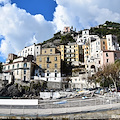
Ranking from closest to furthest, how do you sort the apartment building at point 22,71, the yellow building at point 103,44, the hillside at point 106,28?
the apartment building at point 22,71 → the yellow building at point 103,44 → the hillside at point 106,28

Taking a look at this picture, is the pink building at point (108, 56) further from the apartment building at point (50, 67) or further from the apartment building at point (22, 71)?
the apartment building at point (22, 71)

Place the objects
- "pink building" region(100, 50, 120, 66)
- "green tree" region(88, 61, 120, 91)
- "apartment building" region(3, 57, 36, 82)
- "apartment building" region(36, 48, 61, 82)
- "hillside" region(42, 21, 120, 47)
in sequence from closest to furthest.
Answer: "green tree" region(88, 61, 120, 91), "apartment building" region(3, 57, 36, 82), "pink building" region(100, 50, 120, 66), "apartment building" region(36, 48, 61, 82), "hillside" region(42, 21, 120, 47)

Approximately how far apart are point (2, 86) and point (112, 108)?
45182 millimetres

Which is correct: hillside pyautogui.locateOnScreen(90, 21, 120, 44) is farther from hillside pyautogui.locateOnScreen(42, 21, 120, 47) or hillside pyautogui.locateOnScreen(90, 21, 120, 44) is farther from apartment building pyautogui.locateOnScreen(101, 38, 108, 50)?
apartment building pyautogui.locateOnScreen(101, 38, 108, 50)

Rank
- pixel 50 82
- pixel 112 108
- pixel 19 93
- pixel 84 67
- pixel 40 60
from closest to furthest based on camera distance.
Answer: pixel 112 108
pixel 19 93
pixel 50 82
pixel 40 60
pixel 84 67

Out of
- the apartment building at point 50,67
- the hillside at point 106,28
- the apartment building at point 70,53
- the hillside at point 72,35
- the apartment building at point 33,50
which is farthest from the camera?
the hillside at point 106,28

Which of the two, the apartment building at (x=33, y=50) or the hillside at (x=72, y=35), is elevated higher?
the hillside at (x=72, y=35)

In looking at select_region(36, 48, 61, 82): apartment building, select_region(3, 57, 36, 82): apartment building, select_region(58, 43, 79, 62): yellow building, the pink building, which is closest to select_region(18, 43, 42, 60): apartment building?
select_region(36, 48, 61, 82): apartment building

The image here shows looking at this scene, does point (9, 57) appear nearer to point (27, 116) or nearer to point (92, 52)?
point (92, 52)

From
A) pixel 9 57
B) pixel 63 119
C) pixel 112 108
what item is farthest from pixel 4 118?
pixel 9 57

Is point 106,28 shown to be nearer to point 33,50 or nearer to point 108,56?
point 108,56

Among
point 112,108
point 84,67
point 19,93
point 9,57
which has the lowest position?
point 19,93

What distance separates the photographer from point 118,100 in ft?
60.8

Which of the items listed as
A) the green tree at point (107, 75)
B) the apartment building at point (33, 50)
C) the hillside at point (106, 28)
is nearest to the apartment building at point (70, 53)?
the apartment building at point (33, 50)
